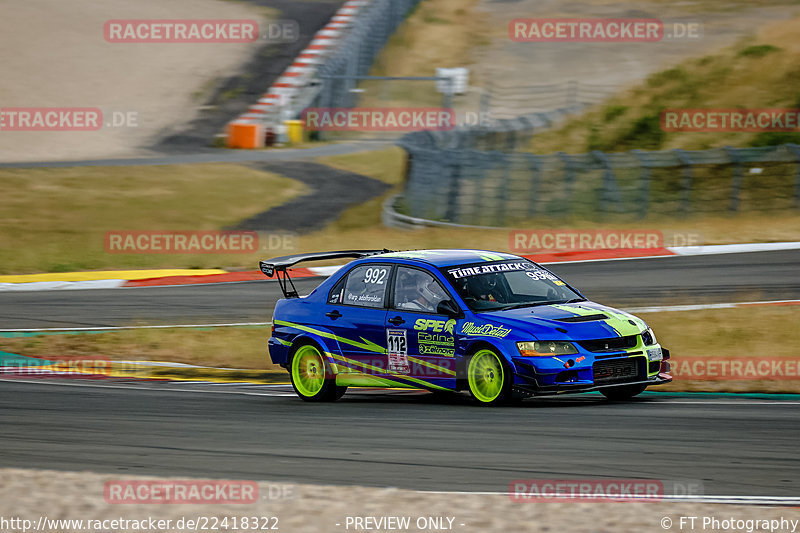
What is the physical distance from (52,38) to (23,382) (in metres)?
32.3

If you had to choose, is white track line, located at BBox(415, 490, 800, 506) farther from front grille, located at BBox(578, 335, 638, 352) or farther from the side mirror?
the side mirror

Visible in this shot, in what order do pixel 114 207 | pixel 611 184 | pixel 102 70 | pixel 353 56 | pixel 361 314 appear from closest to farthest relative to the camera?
1. pixel 361 314
2. pixel 611 184
3. pixel 114 207
4. pixel 102 70
5. pixel 353 56

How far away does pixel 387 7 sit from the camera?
149 feet

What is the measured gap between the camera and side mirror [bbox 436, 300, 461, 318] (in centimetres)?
1027

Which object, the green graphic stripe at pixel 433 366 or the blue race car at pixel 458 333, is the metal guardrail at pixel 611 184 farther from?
the green graphic stripe at pixel 433 366

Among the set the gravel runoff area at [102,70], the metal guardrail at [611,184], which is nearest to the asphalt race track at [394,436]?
the metal guardrail at [611,184]
